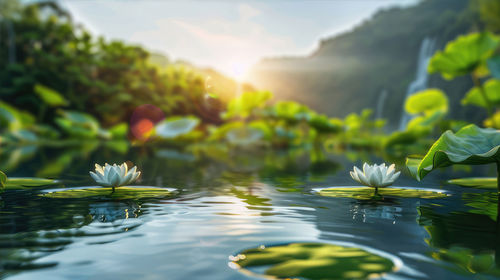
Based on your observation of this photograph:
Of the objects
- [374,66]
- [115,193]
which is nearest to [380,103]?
[374,66]

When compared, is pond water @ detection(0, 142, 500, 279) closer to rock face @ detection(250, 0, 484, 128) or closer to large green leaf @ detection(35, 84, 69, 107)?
large green leaf @ detection(35, 84, 69, 107)

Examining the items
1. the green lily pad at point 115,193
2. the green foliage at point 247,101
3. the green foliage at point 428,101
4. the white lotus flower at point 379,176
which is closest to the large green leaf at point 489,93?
the green foliage at point 428,101

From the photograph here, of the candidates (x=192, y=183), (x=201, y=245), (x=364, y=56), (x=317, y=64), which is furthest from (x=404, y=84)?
(x=201, y=245)

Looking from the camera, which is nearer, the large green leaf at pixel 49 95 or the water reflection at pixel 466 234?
the water reflection at pixel 466 234

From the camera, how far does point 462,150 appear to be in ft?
8.63

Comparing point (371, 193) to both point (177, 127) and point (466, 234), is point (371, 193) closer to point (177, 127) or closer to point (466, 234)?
point (466, 234)

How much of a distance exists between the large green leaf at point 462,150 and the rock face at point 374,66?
66.8 ft

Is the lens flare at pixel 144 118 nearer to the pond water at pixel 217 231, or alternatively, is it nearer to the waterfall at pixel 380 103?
the waterfall at pixel 380 103

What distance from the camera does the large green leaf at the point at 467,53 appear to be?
7.60 meters

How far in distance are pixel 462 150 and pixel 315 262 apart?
1.55 metres

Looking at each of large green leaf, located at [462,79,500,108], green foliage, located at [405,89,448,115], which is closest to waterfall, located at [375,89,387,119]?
green foliage, located at [405,89,448,115]

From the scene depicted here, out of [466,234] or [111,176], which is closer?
[466,234]

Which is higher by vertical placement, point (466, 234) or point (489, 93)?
point (489, 93)

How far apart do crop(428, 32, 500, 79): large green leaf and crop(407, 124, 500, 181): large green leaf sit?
217 inches
